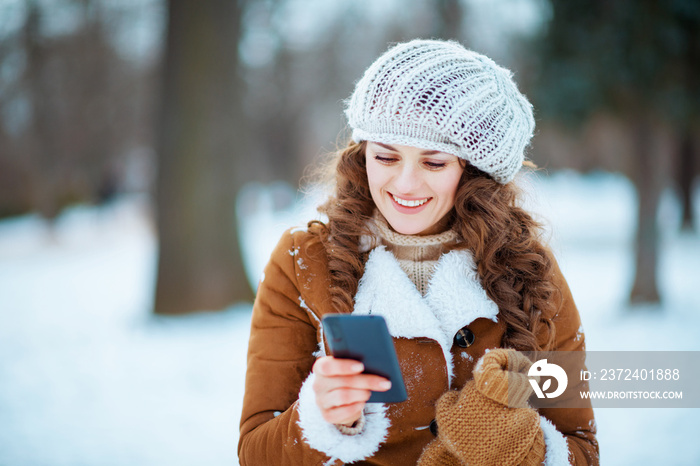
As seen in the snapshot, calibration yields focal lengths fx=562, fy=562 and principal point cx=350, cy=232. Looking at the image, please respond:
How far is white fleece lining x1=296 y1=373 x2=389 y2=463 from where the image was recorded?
1.64 m

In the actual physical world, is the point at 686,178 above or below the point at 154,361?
above

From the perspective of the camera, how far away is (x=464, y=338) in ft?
6.19

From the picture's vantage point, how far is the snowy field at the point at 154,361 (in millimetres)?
4059

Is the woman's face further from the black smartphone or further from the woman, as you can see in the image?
the black smartphone

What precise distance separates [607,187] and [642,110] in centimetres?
2775

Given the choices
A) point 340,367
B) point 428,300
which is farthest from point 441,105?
point 340,367

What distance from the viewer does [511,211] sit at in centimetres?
220

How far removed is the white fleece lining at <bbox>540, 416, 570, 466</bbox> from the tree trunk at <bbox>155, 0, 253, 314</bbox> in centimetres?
591

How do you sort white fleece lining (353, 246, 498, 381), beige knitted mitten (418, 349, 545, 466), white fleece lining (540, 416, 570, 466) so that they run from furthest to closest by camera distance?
white fleece lining (353, 246, 498, 381), white fleece lining (540, 416, 570, 466), beige knitted mitten (418, 349, 545, 466)

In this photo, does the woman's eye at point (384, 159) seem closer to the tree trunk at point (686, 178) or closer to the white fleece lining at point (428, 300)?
the white fleece lining at point (428, 300)

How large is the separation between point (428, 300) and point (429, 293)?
0.09 feet

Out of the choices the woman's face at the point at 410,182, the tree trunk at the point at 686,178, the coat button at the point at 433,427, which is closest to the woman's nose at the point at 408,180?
the woman's face at the point at 410,182

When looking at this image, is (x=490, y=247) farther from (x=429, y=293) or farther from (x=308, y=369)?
(x=308, y=369)

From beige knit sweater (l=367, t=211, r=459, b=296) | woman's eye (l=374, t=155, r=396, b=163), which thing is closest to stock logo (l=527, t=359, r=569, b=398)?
beige knit sweater (l=367, t=211, r=459, b=296)
